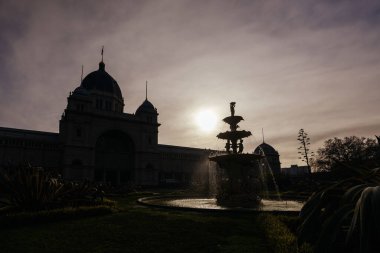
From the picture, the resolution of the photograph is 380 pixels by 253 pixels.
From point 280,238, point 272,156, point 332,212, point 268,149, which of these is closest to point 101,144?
point 280,238

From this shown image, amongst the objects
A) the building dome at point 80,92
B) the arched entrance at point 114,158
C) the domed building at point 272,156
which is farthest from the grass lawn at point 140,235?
the domed building at point 272,156

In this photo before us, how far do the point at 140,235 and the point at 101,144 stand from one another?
150 ft

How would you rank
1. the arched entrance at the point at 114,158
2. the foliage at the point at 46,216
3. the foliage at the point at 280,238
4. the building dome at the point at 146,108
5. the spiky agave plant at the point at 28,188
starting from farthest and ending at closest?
the building dome at the point at 146,108
the arched entrance at the point at 114,158
the spiky agave plant at the point at 28,188
the foliage at the point at 46,216
the foliage at the point at 280,238

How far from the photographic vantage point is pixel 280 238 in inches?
252

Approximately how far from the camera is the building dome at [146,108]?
55281 millimetres

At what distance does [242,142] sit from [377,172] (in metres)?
14.3

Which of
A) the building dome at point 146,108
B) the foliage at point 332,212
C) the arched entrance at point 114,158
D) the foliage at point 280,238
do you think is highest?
the building dome at point 146,108

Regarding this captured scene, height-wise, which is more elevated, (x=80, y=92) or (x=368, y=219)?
(x=80, y=92)

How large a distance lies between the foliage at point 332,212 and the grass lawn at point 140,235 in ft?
9.89

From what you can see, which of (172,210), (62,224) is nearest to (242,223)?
(172,210)

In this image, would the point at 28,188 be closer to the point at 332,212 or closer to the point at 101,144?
the point at 332,212

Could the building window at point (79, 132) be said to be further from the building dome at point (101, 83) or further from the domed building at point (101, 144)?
the building dome at point (101, 83)

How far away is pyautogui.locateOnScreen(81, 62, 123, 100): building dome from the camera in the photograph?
183 ft

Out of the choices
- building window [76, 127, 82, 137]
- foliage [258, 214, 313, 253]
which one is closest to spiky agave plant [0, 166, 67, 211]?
foliage [258, 214, 313, 253]
